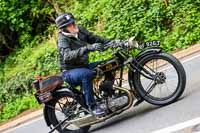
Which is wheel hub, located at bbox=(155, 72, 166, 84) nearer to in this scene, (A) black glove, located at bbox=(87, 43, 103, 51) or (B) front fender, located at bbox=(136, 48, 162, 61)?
(B) front fender, located at bbox=(136, 48, 162, 61)

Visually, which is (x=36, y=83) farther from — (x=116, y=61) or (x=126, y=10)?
(x=126, y=10)

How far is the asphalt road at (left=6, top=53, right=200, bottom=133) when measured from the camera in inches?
307

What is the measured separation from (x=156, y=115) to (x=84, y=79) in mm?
1198

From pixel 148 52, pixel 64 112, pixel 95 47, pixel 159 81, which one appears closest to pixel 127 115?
pixel 159 81

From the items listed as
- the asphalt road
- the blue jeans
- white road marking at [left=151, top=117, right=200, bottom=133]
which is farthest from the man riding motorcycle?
white road marking at [left=151, top=117, right=200, bottom=133]

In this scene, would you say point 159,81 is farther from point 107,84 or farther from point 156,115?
point 107,84

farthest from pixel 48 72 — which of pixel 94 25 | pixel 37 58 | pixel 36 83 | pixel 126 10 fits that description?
pixel 36 83

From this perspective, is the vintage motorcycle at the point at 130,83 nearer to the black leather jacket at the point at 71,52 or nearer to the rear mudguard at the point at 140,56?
the rear mudguard at the point at 140,56

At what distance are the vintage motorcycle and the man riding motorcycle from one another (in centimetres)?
13

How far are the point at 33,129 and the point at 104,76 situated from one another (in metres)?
3.21

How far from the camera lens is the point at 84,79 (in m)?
8.30

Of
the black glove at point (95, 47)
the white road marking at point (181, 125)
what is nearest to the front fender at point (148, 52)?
the black glove at point (95, 47)

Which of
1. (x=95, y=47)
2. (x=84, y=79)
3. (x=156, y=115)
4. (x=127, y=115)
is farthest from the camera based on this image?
(x=127, y=115)

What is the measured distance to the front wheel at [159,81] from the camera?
322 inches
